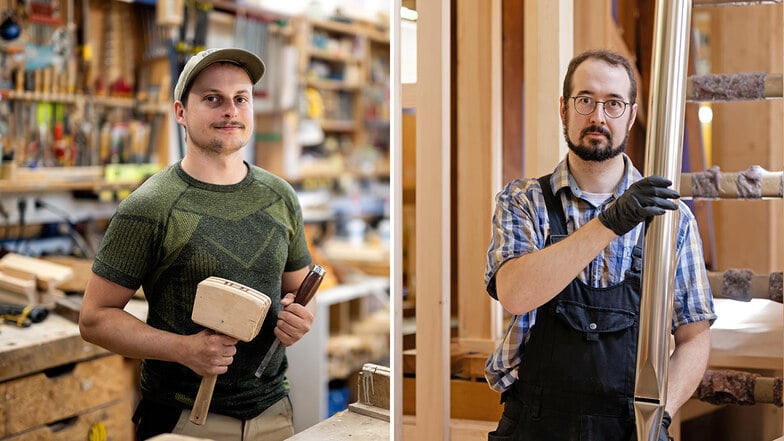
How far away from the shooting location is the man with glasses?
1072 mm

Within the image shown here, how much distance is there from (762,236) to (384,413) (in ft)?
2.34

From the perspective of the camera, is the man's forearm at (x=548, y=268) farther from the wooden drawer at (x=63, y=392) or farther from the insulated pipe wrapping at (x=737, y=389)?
the wooden drawer at (x=63, y=392)

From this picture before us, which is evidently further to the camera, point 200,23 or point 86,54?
point 86,54

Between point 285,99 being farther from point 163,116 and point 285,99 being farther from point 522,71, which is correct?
point 522,71

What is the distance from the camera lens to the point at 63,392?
2.21m

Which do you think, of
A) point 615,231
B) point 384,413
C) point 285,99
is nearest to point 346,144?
point 285,99

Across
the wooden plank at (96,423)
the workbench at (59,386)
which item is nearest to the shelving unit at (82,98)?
the workbench at (59,386)

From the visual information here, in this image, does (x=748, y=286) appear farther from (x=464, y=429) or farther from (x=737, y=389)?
(x=464, y=429)

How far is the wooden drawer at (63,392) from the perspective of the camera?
2000 millimetres

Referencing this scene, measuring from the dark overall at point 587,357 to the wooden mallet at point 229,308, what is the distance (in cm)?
39

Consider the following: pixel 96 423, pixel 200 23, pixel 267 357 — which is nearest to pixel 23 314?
pixel 96 423

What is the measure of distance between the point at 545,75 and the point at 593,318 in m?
0.34

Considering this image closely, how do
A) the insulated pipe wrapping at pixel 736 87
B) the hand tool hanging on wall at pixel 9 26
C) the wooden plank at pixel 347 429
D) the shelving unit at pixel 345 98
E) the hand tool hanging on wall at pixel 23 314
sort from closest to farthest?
1. the insulated pipe wrapping at pixel 736 87
2. the wooden plank at pixel 347 429
3. the hand tool hanging on wall at pixel 23 314
4. the hand tool hanging on wall at pixel 9 26
5. the shelving unit at pixel 345 98

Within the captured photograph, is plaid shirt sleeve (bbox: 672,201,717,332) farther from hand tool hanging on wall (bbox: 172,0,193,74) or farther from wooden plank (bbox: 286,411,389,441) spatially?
hand tool hanging on wall (bbox: 172,0,193,74)
